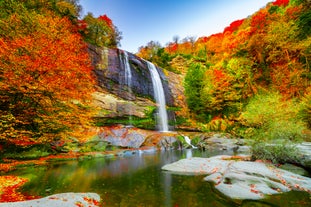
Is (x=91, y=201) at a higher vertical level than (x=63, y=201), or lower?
lower

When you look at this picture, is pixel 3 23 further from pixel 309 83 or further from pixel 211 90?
pixel 309 83

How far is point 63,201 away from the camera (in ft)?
16.2

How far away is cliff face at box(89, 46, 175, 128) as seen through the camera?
934 inches

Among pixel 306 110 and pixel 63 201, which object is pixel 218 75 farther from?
pixel 63 201

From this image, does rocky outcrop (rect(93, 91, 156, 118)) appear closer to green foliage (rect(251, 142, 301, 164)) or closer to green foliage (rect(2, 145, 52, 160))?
green foliage (rect(2, 145, 52, 160))

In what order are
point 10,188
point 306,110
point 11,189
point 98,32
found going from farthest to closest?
point 98,32 → point 306,110 → point 10,188 → point 11,189

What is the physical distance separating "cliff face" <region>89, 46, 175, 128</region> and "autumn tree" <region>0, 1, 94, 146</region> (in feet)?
27.5

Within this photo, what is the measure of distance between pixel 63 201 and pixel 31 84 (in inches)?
337

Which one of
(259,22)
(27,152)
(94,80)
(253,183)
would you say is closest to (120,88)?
(94,80)

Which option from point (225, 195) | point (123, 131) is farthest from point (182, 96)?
point (225, 195)

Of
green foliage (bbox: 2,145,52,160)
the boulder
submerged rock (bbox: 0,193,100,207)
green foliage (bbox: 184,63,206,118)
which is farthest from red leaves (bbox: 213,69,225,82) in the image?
submerged rock (bbox: 0,193,100,207)

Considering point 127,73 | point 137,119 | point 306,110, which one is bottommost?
point 306,110

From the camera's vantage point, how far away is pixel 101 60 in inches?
1016

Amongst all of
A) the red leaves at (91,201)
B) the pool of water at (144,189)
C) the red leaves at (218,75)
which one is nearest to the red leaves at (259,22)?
the red leaves at (218,75)
